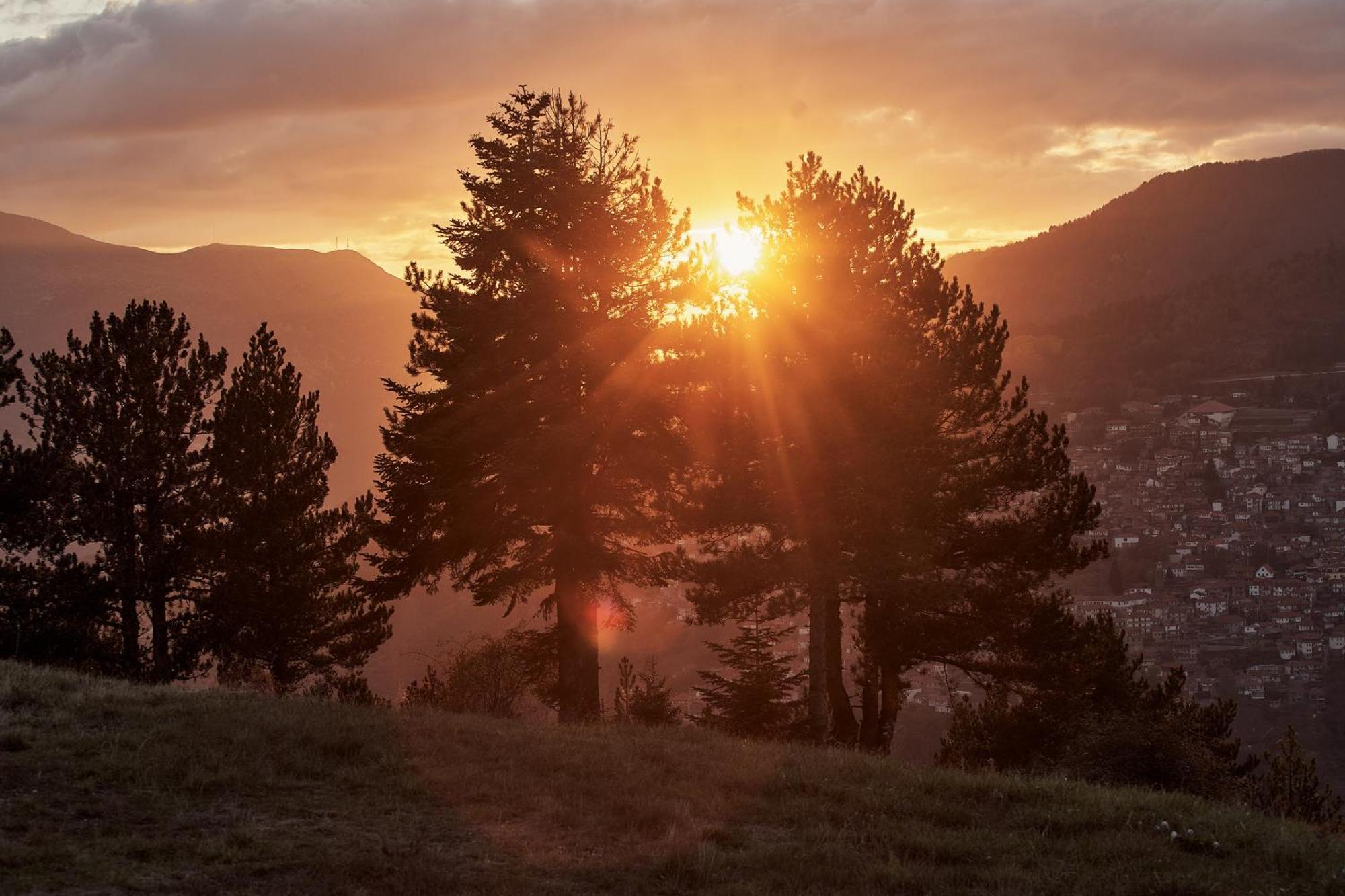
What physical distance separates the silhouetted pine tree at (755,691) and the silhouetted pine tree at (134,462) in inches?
498

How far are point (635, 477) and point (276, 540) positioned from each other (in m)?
10.5

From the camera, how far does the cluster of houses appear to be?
322 feet

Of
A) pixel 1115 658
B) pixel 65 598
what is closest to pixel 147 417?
pixel 65 598

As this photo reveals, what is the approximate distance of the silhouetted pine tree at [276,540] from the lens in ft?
81.1

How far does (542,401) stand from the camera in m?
19.7

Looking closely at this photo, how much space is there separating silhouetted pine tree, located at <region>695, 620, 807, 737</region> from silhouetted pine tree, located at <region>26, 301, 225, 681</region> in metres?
12.6

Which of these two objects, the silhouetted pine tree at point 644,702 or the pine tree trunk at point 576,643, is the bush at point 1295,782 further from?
the pine tree trunk at point 576,643

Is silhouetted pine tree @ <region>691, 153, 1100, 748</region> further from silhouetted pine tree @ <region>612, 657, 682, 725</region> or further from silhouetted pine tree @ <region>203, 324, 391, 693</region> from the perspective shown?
silhouetted pine tree @ <region>203, 324, 391, 693</region>

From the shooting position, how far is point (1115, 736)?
13.5 metres

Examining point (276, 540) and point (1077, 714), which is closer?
point (1077, 714)

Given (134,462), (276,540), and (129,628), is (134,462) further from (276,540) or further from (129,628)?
(129,628)

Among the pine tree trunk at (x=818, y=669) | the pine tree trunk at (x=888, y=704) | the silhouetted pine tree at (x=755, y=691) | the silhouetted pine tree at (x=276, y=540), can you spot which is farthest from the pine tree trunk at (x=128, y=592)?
the pine tree trunk at (x=888, y=704)

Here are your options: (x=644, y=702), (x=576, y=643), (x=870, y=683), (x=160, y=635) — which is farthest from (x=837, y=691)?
(x=160, y=635)

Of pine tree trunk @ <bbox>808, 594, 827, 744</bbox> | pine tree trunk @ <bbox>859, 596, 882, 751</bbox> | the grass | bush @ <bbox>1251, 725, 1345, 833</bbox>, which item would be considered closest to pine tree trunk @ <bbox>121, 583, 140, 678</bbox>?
the grass
